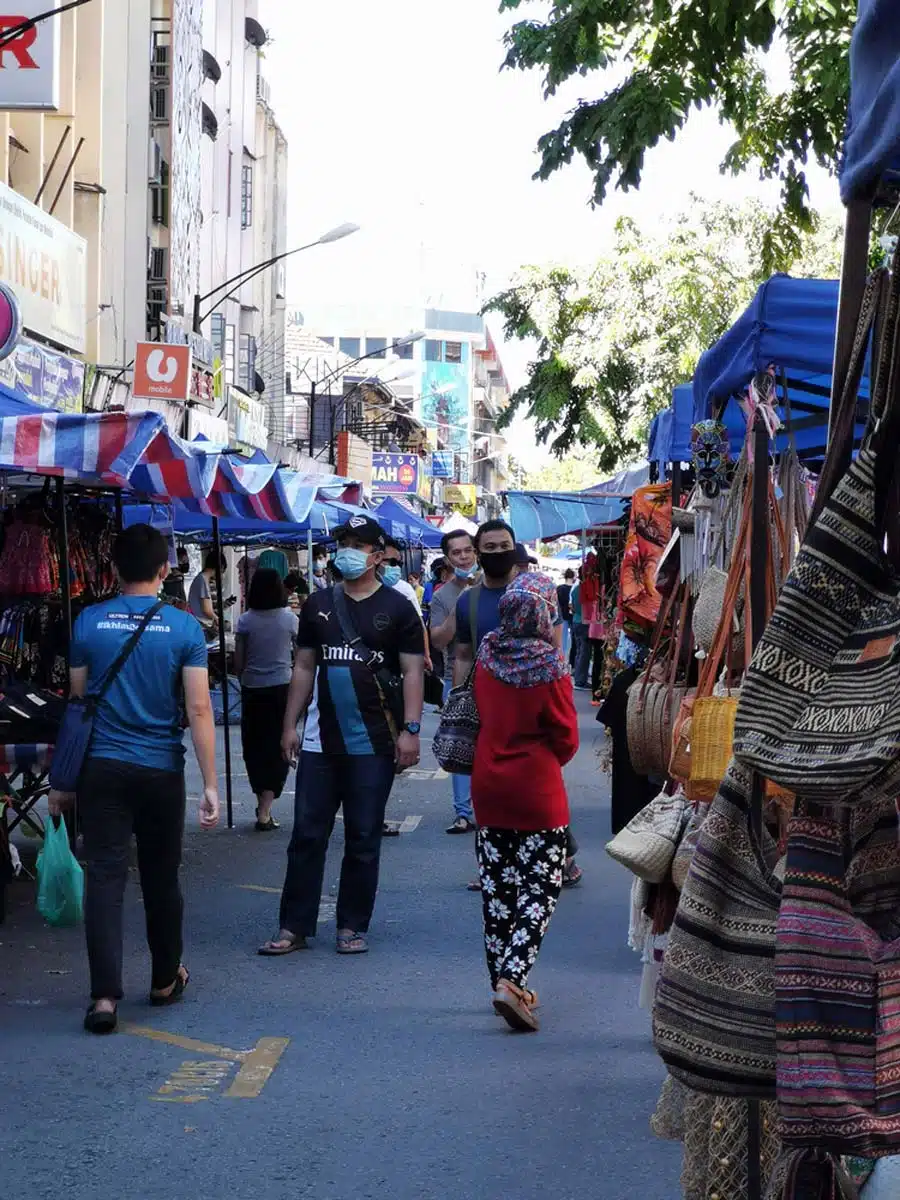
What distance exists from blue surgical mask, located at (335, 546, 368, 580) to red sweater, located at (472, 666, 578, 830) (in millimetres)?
1513

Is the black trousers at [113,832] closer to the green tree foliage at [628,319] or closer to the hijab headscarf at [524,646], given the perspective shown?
the hijab headscarf at [524,646]

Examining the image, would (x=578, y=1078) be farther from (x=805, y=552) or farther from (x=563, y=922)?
(x=805, y=552)

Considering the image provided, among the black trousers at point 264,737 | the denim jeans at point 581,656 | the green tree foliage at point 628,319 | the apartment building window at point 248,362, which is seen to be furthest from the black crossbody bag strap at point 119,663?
the apartment building window at point 248,362

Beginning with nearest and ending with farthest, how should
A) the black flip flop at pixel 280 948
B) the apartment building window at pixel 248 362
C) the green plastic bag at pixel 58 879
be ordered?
the green plastic bag at pixel 58 879, the black flip flop at pixel 280 948, the apartment building window at pixel 248 362

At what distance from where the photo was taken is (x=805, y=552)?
95.0 inches

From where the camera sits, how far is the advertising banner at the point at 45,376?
18.6 metres

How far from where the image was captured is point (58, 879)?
8602 millimetres

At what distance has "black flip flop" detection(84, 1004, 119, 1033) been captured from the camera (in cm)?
700

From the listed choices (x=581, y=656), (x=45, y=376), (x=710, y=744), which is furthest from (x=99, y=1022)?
(x=581, y=656)

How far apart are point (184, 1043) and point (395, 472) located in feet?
172

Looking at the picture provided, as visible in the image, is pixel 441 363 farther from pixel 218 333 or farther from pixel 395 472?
pixel 218 333

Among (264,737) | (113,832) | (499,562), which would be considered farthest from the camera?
(264,737)

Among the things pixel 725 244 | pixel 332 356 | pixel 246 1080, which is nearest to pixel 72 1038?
pixel 246 1080

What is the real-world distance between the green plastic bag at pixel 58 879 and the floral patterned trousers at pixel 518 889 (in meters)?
2.14
